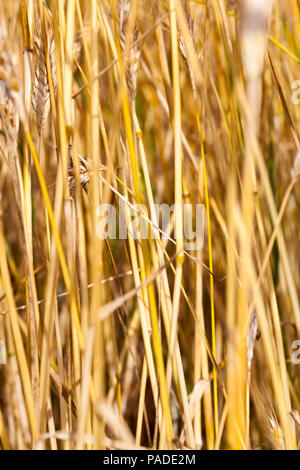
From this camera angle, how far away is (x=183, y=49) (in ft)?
1.31

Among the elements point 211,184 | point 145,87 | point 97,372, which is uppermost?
point 145,87

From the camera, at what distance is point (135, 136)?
1.41 feet

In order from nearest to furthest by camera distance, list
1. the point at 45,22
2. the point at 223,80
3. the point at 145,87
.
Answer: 1. the point at 45,22
2. the point at 223,80
3. the point at 145,87

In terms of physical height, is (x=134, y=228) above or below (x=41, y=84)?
below

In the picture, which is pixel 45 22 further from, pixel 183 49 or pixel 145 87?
pixel 145 87

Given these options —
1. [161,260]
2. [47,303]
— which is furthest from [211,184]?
[47,303]

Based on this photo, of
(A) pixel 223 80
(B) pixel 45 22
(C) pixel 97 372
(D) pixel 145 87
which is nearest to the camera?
(C) pixel 97 372

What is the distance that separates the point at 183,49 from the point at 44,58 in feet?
0.44

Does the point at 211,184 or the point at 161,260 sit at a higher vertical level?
the point at 211,184

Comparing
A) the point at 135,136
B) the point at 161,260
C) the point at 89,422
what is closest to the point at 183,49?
the point at 135,136
